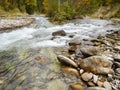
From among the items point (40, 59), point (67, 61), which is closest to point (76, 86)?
point (67, 61)

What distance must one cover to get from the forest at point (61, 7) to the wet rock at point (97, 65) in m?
15.9

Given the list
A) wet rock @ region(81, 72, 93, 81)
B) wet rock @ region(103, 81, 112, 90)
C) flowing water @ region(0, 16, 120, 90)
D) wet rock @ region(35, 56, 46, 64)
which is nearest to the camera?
wet rock @ region(103, 81, 112, 90)

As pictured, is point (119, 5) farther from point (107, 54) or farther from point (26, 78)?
point (26, 78)

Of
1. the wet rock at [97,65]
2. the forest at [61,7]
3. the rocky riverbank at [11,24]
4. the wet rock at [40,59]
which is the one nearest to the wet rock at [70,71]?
the wet rock at [97,65]

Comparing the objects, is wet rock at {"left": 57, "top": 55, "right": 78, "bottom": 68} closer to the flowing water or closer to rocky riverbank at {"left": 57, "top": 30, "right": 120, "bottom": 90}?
rocky riverbank at {"left": 57, "top": 30, "right": 120, "bottom": 90}

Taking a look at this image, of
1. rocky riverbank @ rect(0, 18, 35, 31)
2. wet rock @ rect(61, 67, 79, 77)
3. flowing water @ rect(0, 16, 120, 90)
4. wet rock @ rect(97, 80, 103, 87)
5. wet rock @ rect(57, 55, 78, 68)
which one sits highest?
wet rock @ rect(57, 55, 78, 68)

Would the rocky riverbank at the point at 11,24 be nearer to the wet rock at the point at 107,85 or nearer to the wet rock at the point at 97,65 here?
the wet rock at the point at 97,65

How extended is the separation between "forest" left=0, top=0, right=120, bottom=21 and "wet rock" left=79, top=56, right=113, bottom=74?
1592 cm

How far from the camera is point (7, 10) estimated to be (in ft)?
146

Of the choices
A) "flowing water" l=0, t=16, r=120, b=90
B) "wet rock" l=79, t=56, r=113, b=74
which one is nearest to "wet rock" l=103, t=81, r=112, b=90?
"wet rock" l=79, t=56, r=113, b=74

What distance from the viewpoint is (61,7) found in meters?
25.9

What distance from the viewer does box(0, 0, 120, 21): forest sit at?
2448cm

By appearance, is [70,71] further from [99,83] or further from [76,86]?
[99,83]

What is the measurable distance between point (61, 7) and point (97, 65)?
20.8 m
